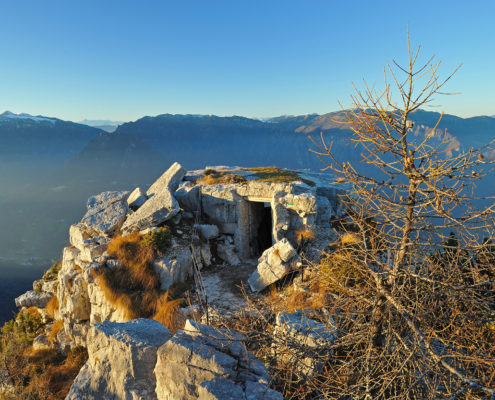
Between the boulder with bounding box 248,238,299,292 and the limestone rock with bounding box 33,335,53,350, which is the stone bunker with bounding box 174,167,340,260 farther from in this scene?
the limestone rock with bounding box 33,335,53,350

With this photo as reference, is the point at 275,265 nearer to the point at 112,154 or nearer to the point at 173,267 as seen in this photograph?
the point at 173,267

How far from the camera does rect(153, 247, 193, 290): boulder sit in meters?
10.6

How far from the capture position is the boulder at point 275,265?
1002cm

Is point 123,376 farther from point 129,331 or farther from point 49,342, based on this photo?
point 49,342

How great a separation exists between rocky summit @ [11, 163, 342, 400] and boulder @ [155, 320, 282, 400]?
0.6 inches

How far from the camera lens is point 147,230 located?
38.4 feet

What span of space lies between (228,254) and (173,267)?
288 centimetres

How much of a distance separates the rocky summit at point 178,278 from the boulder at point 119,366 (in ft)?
0.06

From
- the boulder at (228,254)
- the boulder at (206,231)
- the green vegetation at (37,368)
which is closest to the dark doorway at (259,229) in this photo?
the boulder at (228,254)

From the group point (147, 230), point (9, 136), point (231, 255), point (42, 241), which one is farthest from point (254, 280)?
point (9, 136)

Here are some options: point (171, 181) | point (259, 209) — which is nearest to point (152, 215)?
point (171, 181)

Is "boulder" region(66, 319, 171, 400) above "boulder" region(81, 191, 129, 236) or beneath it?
beneath

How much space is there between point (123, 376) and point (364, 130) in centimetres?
575

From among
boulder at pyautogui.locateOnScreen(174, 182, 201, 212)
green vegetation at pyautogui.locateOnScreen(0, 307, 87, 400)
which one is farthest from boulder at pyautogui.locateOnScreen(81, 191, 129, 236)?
green vegetation at pyautogui.locateOnScreen(0, 307, 87, 400)
